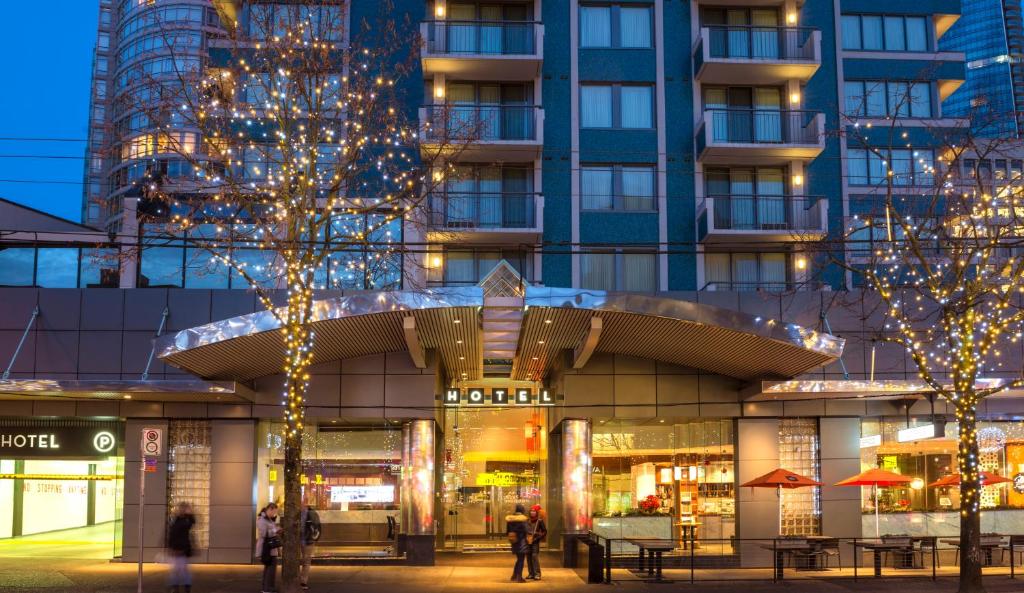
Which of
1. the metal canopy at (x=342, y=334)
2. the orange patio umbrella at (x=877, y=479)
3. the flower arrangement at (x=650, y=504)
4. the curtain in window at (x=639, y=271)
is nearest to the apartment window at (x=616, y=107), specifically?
the curtain in window at (x=639, y=271)

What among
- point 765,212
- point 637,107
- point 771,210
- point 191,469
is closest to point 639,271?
point 765,212

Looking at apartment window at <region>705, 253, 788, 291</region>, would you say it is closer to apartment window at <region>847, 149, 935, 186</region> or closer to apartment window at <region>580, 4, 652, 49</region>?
apartment window at <region>847, 149, 935, 186</region>

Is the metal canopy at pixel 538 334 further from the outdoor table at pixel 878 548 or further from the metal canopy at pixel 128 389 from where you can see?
the outdoor table at pixel 878 548

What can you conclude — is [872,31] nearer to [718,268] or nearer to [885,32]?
[885,32]

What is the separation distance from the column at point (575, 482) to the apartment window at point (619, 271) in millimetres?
7872

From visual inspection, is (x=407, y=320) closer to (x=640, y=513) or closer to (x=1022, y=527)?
(x=640, y=513)

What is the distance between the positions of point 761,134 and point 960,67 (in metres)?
9.20

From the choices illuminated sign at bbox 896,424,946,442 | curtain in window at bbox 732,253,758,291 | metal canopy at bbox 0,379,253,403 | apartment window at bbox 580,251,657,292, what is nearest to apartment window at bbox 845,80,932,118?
curtain in window at bbox 732,253,758,291

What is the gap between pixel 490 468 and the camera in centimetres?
3406

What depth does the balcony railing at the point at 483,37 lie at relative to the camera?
32875mm

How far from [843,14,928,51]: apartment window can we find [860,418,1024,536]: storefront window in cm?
1471

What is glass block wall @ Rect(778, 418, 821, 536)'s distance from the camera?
83.6ft

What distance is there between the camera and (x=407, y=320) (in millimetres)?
21266

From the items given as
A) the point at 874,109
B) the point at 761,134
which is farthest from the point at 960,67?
the point at 761,134
